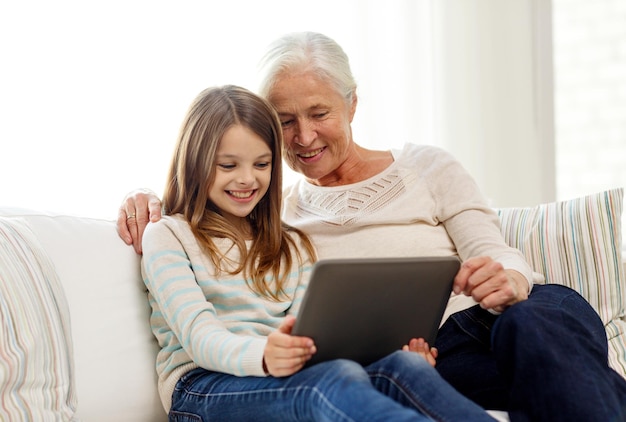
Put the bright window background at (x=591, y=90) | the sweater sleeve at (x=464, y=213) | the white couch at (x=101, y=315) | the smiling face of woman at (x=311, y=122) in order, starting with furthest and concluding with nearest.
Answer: the bright window background at (x=591, y=90) < the smiling face of woman at (x=311, y=122) < the sweater sleeve at (x=464, y=213) < the white couch at (x=101, y=315)

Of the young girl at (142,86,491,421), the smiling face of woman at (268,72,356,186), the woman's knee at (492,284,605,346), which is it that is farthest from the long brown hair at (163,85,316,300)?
the woman's knee at (492,284,605,346)

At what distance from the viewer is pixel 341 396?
119 centimetres

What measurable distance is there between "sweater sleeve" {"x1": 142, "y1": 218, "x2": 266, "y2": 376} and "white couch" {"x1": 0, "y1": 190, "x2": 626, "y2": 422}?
5 centimetres

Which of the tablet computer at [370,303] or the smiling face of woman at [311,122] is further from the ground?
the smiling face of woman at [311,122]

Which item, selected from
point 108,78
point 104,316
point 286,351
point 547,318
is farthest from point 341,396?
point 108,78

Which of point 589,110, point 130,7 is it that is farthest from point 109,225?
point 589,110

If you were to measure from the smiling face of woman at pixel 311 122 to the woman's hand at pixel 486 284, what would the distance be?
0.53m

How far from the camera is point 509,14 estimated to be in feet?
10.9

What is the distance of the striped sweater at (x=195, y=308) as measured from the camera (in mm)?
1413

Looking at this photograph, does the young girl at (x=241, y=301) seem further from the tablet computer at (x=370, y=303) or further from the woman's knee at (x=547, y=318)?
the woman's knee at (x=547, y=318)

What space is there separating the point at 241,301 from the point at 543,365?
1.97 ft

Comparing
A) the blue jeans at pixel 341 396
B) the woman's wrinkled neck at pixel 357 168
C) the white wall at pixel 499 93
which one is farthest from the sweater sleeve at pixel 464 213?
the white wall at pixel 499 93

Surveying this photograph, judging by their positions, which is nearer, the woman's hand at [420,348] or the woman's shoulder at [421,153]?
the woman's hand at [420,348]

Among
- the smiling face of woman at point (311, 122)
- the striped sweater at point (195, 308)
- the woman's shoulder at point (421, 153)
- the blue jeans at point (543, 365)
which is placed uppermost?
the smiling face of woman at point (311, 122)
